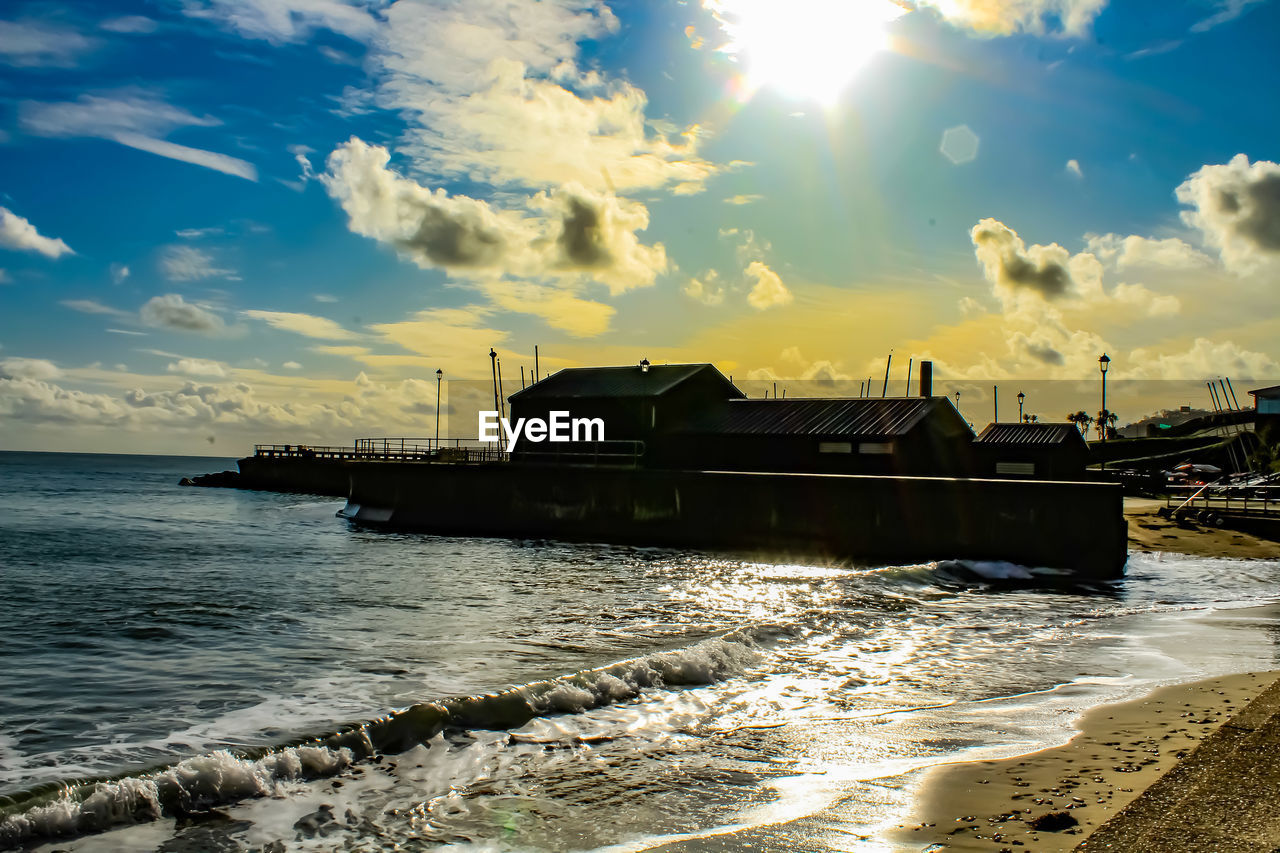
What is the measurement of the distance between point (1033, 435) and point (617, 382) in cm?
1969

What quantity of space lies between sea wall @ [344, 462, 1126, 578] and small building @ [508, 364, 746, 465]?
5.13 meters

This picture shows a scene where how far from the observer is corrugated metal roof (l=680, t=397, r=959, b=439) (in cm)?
3162

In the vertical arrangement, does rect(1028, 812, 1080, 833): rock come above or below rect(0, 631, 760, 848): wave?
above

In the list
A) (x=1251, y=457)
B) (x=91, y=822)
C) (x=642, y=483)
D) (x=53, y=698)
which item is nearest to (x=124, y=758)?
(x=91, y=822)

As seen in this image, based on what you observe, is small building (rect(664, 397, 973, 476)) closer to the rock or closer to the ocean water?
the ocean water

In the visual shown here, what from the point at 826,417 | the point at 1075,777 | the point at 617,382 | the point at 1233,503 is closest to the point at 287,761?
the point at 1075,777

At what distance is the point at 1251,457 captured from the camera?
53094 mm

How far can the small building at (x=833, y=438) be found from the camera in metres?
31.0

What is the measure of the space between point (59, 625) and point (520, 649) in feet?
27.8

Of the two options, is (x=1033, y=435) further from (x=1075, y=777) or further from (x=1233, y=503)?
(x=1075, y=777)

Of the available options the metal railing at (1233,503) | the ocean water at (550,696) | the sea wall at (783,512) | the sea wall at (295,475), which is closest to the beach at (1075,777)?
the ocean water at (550,696)

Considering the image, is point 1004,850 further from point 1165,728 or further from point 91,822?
point 91,822

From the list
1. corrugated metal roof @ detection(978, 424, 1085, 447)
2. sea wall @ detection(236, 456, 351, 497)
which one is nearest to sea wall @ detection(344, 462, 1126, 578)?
corrugated metal roof @ detection(978, 424, 1085, 447)

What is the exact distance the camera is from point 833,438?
Answer: 31781 millimetres
